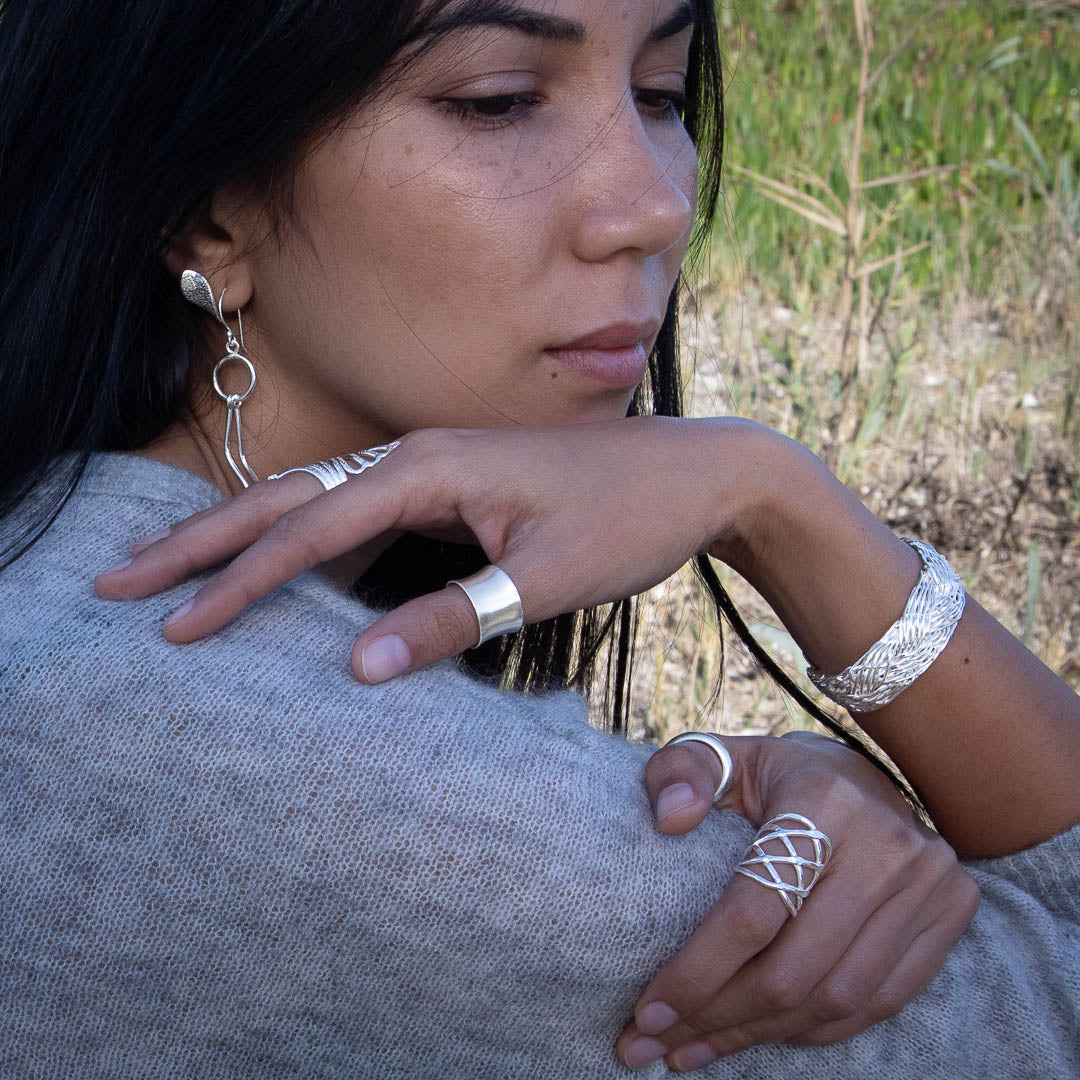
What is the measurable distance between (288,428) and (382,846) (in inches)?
28.0

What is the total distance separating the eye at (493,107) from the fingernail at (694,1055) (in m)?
1.00

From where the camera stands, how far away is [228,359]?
1.71m

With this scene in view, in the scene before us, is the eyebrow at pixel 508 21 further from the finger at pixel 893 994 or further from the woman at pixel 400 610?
the finger at pixel 893 994

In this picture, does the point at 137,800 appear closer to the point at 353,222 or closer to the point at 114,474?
the point at 114,474

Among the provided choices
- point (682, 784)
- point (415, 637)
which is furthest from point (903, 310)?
point (415, 637)

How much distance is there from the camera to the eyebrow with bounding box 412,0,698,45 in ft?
4.85

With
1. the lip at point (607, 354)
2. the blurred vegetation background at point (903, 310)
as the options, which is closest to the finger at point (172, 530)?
the lip at point (607, 354)

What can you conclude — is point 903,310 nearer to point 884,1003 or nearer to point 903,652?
point 903,652

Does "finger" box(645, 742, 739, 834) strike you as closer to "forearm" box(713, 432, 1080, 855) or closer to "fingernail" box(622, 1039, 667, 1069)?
"fingernail" box(622, 1039, 667, 1069)

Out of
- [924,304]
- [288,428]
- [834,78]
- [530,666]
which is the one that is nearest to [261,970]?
[288,428]

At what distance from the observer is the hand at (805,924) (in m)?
1.28

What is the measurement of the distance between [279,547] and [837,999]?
2.26 feet

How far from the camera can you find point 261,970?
1237 millimetres

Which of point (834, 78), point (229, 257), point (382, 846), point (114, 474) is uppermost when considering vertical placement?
point (229, 257)
